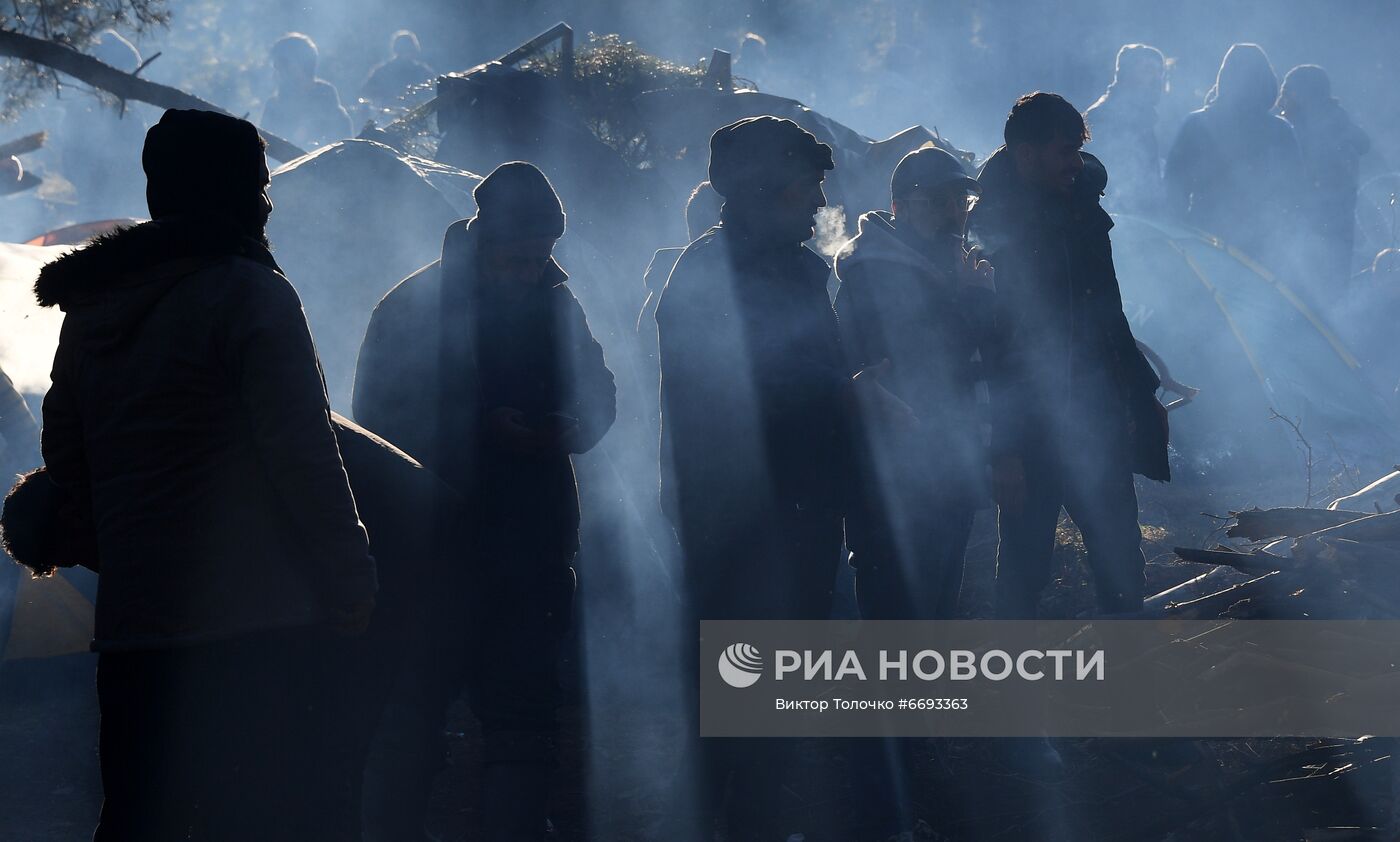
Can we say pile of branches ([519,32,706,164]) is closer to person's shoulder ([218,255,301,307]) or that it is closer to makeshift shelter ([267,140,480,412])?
makeshift shelter ([267,140,480,412])

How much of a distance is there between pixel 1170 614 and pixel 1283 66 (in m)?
17.6

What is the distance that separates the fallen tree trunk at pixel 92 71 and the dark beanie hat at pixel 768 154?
4.63m

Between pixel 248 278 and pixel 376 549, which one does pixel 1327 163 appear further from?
pixel 248 278

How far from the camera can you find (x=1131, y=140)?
12023 millimetres

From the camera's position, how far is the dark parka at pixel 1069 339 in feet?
13.1

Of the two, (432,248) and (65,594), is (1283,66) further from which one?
(65,594)

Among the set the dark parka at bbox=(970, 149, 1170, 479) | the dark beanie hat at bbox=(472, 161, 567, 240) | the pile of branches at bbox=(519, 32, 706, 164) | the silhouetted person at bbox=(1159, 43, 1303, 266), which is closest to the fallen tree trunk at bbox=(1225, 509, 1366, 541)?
the dark parka at bbox=(970, 149, 1170, 479)

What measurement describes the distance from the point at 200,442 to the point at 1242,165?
35.0 ft

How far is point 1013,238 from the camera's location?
405cm

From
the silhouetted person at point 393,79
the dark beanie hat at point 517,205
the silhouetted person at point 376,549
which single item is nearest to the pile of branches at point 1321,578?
the dark beanie hat at point 517,205

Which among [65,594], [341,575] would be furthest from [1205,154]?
[341,575]

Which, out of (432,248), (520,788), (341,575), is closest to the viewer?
(341,575)

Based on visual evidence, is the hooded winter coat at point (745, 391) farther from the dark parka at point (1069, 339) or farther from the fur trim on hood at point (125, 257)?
the fur trim on hood at point (125, 257)

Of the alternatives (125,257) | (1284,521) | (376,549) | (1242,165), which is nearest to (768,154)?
(376,549)
